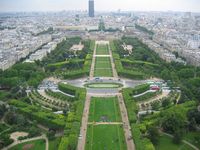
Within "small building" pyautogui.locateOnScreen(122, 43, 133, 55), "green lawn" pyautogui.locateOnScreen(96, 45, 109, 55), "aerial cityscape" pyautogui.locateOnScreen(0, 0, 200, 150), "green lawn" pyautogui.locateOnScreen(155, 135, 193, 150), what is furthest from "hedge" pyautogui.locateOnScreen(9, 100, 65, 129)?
"small building" pyautogui.locateOnScreen(122, 43, 133, 55)

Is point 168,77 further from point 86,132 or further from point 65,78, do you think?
point 86,132

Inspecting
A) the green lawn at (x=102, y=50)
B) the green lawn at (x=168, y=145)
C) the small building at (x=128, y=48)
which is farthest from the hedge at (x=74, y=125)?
the small building at (x=128, y=48)

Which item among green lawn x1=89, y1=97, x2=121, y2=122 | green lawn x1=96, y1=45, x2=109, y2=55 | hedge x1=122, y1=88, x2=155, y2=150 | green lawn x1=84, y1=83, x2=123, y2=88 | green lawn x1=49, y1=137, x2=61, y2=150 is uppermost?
green lawn x1=96, y1=45, x2=109, y2=55

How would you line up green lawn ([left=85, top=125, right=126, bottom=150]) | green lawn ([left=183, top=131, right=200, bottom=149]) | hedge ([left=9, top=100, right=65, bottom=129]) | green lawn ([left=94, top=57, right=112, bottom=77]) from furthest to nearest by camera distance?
green lawn ([left=94, top=57, right=112, bottom=77]) → hedge ([left=9, top=100, right=65, bottom=129]) → green lawn ([left=183, top=131, right=200, bottom=149]) → green lawn ([left=85, top=125, right=126, bottom=150])

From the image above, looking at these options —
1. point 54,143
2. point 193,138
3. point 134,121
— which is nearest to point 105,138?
point 134,121

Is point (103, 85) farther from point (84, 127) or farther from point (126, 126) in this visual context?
point (84, 127)

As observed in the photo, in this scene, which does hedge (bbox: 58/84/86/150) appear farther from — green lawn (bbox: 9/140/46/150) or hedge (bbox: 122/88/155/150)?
hedge (bbox: 122/88/155/150)

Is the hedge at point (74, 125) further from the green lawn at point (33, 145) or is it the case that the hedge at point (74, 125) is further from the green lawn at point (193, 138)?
the green lawn at point (193, 138)
